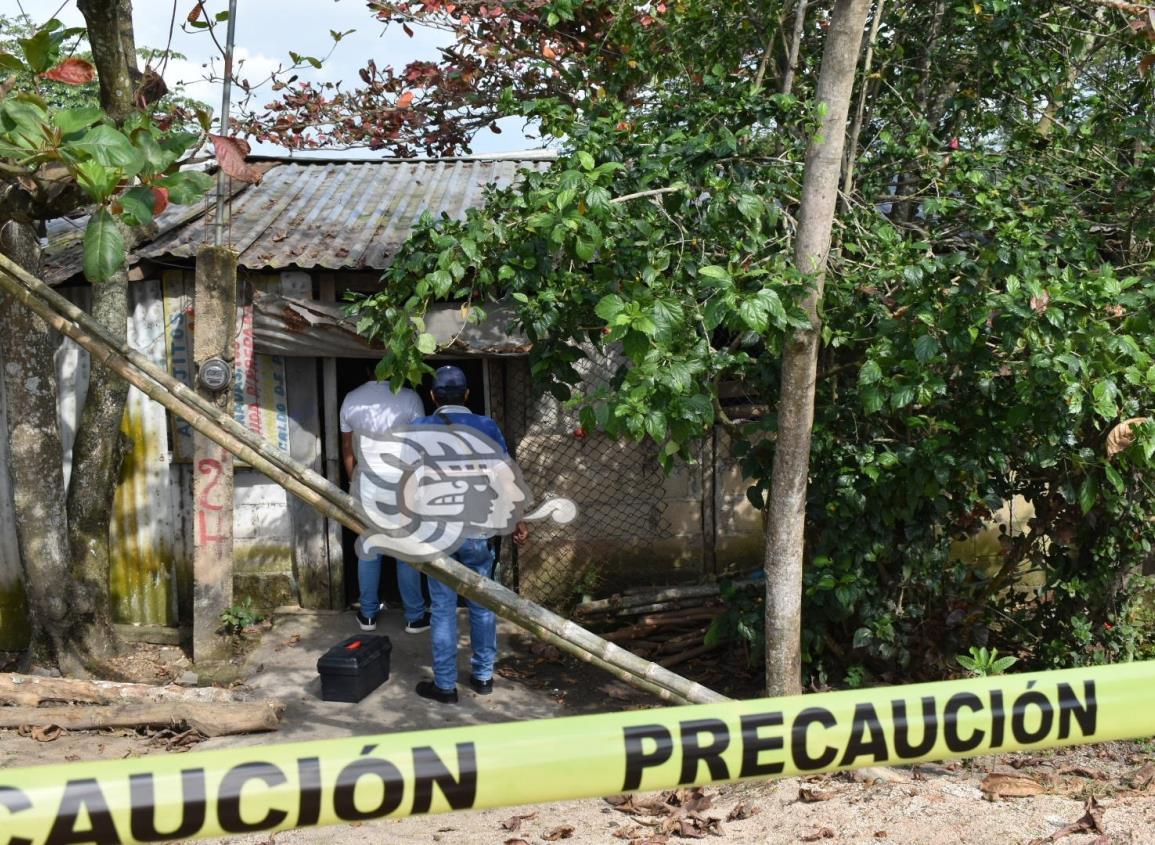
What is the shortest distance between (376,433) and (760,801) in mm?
3710

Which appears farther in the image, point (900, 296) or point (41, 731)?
point (41, 731)

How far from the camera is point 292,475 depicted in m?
4.40

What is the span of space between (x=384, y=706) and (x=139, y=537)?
263 centimetres

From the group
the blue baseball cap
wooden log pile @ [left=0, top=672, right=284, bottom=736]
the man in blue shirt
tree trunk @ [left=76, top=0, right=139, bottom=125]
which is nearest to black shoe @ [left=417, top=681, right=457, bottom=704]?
the man in blue shirt

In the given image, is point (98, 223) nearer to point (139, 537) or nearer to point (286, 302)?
point (286, 302)

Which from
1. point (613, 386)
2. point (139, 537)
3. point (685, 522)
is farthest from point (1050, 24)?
point (139, 537)

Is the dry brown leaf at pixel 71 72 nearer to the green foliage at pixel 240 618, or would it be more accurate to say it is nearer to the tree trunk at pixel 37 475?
the tree trunk at pixel 37 475

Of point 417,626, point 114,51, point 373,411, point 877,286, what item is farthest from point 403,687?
point 114,51

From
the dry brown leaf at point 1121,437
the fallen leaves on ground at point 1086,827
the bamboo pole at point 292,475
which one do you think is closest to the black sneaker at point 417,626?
the bamboo pole at point 292,475

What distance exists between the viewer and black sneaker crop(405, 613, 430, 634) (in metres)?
7.73

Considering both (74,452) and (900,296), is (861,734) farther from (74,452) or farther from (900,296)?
(74,452)

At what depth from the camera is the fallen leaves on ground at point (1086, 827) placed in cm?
411

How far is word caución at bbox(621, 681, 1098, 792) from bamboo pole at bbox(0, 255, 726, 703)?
2.16 metres

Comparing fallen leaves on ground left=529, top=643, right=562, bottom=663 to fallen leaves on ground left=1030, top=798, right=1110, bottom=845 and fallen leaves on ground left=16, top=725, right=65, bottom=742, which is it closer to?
fallen leaves on ground left=16, top=725, right=65, bottom=742
